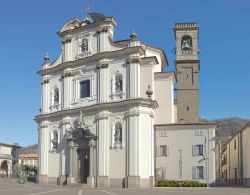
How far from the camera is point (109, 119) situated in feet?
145

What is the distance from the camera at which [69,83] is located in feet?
158

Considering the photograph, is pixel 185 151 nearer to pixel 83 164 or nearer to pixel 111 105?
pixel 111 105

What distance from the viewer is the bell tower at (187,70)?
63.0m

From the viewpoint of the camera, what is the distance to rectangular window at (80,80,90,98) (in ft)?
153

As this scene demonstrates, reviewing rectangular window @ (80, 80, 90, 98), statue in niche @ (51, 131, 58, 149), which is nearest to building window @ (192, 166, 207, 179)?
rectangular window @ (80, 80, 90, 98)

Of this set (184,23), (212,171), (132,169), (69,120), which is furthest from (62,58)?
(184,23)

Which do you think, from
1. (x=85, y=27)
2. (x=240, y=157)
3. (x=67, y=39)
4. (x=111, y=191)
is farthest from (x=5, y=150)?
(x=111, y=191)

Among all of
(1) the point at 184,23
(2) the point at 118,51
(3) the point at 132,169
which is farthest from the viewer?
(1) the point at 184,23

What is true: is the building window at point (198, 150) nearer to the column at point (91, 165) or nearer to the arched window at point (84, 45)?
the column at point (91, 165)

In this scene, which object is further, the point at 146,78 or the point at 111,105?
the point at 146,78

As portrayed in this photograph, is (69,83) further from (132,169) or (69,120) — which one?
(132,169)

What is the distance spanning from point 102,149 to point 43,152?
8731 millimetres

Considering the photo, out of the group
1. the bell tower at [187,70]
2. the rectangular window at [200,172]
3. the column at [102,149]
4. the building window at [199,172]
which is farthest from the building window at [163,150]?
the bell tower at [187,70]

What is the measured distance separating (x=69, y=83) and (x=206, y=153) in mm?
15806
